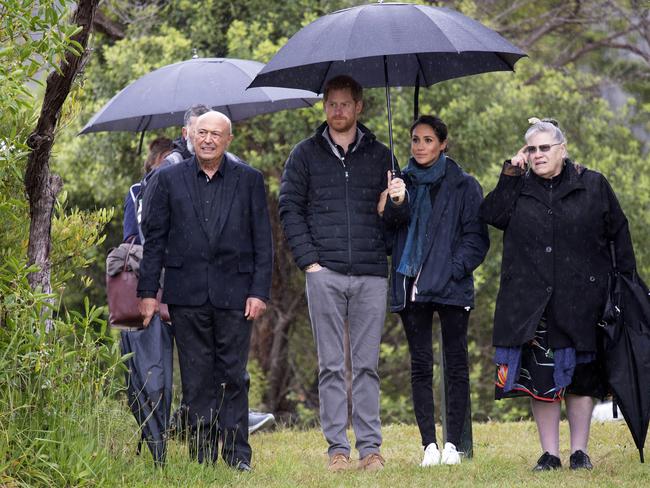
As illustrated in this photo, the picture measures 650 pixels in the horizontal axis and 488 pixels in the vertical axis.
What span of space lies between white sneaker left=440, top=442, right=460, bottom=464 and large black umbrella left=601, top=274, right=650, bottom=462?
1019 mm

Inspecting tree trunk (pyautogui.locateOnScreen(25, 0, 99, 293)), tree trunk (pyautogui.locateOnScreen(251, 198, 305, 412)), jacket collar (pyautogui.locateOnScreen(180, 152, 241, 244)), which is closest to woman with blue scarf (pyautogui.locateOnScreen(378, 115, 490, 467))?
jacket collar (pyautogui.locateOnScreen(180, 152, 241, 244))

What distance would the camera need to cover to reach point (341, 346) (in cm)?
745

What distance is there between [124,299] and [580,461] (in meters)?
2.85

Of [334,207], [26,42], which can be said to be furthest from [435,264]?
[26,42]

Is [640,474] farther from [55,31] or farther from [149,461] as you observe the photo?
[55,31]

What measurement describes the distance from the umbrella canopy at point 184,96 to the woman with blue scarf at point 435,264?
64.2 inches

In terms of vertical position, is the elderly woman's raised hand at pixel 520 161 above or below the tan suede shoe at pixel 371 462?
above

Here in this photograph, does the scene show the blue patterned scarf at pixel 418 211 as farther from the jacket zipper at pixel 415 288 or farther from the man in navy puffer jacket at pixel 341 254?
the man in navy puffer jacket at pixel 341 254

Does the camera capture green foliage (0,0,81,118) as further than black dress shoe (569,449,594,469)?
No

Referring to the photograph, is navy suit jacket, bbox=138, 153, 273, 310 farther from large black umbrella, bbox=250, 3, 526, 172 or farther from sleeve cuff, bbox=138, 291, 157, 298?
large black umbrella, bbox=250, 3, 526, 172

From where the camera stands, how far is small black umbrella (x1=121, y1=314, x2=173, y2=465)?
24.3 ft

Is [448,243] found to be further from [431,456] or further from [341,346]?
[431,456]

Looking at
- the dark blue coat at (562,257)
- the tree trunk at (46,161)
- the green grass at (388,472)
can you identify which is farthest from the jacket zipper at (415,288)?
the tree trunk at (46,161)

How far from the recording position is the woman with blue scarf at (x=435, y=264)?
7.34 m
